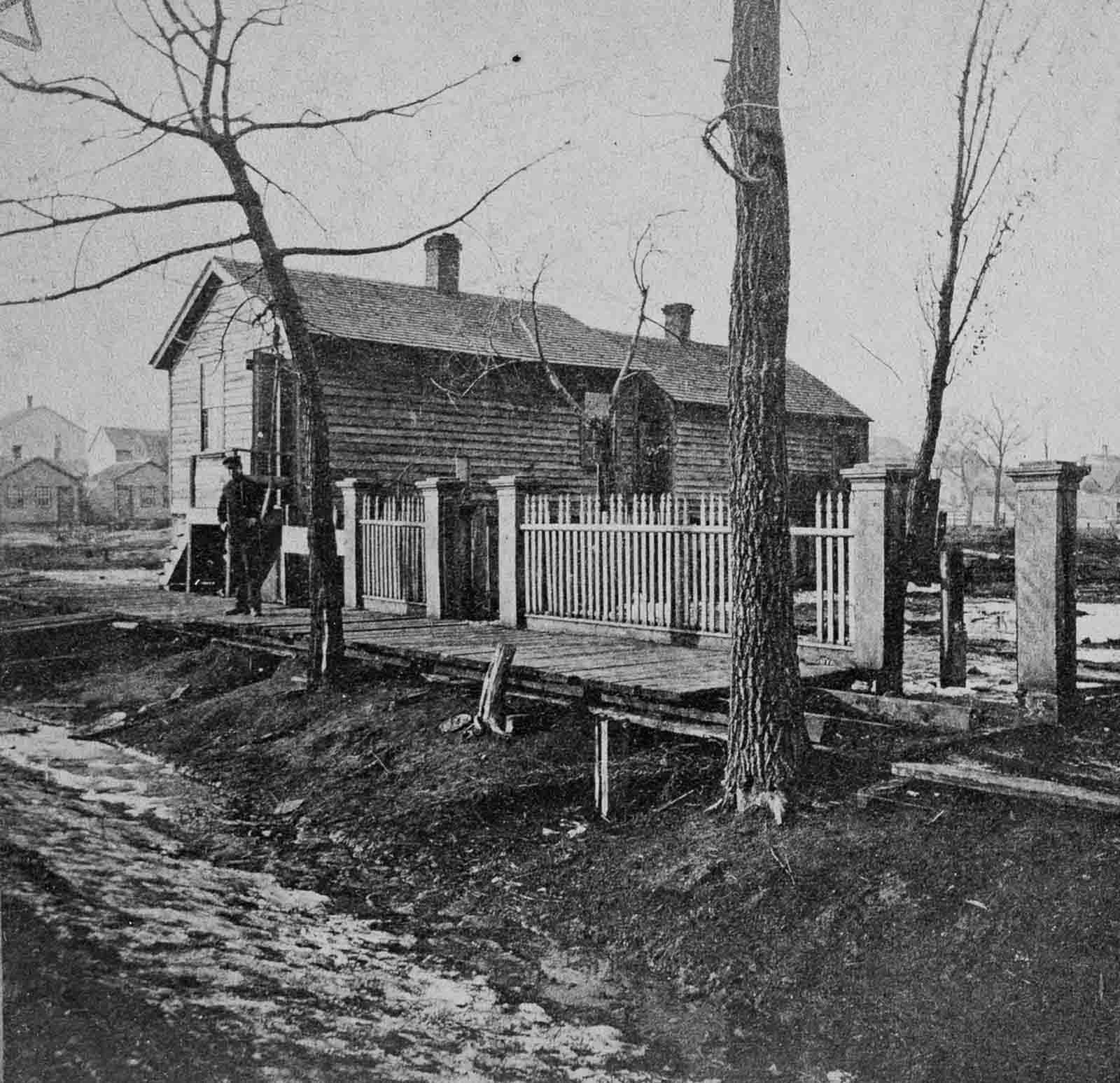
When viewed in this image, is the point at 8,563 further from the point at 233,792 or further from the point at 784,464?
the point at 784,464

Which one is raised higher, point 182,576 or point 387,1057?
point 182,576

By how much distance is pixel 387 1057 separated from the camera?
3.69m

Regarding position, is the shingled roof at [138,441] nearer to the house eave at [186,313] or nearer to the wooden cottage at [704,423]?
the wooden cottage at [704,423]

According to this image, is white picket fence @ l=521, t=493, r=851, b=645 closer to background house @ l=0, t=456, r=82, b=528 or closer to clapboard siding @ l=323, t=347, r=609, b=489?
clapboard siding @ l=323, t=347, r=609, b=489

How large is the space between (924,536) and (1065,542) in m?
8.28

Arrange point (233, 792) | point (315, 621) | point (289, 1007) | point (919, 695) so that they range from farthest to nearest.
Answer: point (315, 621) → point (919, 695) → point (233, 792) → point (289, 1007)

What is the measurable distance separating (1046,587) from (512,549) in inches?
206

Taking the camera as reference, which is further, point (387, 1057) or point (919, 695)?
point (919, 695)

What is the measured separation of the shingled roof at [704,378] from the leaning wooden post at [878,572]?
1610 cm

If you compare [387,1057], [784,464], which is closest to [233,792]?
[387,1057]

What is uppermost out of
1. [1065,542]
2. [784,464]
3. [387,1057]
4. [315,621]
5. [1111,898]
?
[784,464]

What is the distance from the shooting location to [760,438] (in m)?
5.22

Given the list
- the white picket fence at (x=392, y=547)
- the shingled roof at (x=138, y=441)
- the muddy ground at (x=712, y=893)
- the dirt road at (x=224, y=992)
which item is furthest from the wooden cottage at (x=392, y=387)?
the shingled roof at (x=138, y=441)

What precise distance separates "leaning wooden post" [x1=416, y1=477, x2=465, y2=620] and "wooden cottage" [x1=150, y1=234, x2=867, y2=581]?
19.3 feet
